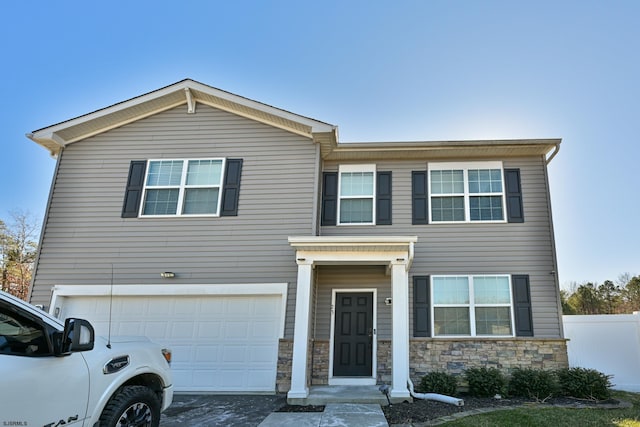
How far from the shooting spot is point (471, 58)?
35.6 feet

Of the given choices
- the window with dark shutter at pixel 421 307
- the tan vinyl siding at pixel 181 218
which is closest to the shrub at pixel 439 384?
the window with dark shutter at pixel 421 307

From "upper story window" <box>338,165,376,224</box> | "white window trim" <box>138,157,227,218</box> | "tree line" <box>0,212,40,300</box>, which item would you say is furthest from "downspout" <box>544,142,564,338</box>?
"tree line" <box>0,212,40,300</box>

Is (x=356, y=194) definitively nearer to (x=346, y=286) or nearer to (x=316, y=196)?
(x=316, y=196)

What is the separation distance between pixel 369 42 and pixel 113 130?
7.17 m

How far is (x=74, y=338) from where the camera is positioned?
10.1 feet

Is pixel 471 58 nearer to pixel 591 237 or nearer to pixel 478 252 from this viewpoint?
pixel 478 252

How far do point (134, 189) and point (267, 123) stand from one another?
3.53 metres

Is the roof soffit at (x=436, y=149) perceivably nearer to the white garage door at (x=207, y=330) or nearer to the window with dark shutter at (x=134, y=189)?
the white garage door at (x=207, y=330)

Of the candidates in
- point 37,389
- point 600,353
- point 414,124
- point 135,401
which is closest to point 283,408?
point 135,401

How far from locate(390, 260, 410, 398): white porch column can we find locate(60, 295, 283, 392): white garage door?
8.15ft

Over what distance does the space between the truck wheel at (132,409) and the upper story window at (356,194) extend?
21.2 ft

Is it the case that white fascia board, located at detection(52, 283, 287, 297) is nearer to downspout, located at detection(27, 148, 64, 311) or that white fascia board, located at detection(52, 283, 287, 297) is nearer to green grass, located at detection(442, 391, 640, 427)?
downspout, located at detection(27, 148, 64, 311)

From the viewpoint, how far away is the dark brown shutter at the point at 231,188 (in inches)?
373

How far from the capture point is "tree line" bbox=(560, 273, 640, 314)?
73.4 feet
